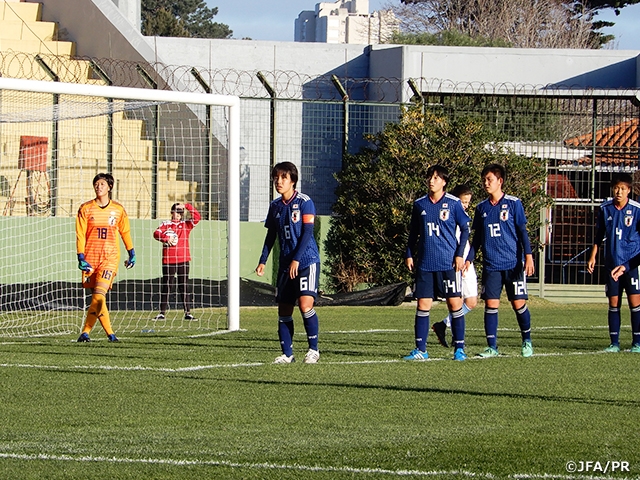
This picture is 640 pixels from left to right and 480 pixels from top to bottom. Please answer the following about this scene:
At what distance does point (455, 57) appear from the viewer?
86.9 ft

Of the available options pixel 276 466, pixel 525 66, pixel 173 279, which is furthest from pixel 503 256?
pixel 525 66

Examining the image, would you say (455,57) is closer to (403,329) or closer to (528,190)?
(528,190)

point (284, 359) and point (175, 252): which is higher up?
point (175, 252)

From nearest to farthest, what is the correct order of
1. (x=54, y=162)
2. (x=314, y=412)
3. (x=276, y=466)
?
(x=276, y=466), (x=314, y=412), (x=54, y=162)

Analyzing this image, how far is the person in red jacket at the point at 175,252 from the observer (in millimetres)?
15680

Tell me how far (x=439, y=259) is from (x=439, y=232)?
10.8 inches

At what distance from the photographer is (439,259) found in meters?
10.2

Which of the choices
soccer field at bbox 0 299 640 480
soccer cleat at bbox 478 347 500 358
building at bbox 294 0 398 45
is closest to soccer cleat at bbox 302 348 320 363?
soccer field at bbox 0 299 640 480

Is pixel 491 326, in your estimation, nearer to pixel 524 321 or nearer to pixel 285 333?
pixel 524 321

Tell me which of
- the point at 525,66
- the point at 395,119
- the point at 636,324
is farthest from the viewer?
the point at 525,66

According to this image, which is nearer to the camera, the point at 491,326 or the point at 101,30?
the point at 491,326

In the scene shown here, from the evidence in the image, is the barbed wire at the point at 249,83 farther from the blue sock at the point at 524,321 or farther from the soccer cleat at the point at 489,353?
the soccer cleat at the point at 489,353

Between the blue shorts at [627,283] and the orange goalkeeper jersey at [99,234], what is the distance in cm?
584

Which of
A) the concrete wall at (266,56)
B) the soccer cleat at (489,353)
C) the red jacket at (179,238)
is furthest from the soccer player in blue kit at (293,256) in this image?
the concrete wall at (266,56)
